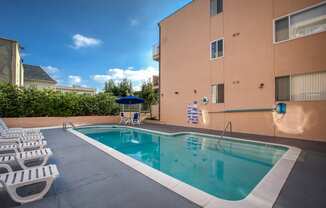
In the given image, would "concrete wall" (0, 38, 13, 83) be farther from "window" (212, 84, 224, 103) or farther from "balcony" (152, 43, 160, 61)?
"window" (212, 84, 224, 103)

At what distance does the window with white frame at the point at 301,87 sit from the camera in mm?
6750

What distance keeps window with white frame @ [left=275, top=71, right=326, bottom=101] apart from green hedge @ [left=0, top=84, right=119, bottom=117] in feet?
42.0

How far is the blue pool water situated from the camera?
350cm

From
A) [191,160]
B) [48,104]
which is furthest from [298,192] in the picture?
[48,104]

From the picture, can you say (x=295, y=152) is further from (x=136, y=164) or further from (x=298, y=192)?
(x=136, y=164)

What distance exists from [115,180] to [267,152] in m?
5.19

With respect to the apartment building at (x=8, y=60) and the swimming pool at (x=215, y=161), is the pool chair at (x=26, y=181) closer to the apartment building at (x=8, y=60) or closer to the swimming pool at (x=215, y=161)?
the swimming pool at (x=215, y=161)

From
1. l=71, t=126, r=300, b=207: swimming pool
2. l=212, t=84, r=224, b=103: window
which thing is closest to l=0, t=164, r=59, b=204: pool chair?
l=71, t=126, r=300, b=207: swimming pool

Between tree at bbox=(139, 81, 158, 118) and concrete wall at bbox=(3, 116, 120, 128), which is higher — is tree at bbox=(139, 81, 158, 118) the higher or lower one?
the higher one

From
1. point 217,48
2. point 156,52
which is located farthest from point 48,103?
point 217,48

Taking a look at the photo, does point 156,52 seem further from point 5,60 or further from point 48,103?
point 5,60

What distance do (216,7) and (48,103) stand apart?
1331 cm

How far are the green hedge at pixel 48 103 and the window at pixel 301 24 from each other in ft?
43.3

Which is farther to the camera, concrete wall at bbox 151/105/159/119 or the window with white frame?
concrete wall at bbox 151/105/159/119
